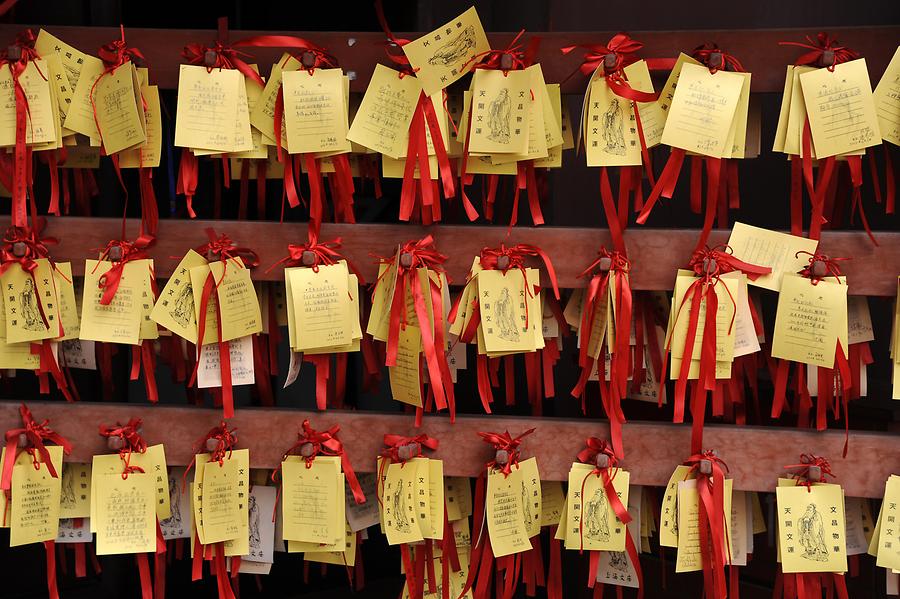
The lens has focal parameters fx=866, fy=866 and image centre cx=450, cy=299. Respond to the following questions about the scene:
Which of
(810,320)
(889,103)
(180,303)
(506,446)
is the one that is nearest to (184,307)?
(180,303)

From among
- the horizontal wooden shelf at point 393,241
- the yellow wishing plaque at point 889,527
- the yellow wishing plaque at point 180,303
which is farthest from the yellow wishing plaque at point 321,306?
the yellow wishing plaque at point 889,527

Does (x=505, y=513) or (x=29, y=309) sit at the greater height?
(x=29, y=309)

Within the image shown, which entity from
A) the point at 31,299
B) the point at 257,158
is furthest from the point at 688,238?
the point at 31,299

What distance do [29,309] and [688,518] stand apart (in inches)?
41.9

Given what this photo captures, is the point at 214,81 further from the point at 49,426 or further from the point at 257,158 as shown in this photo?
the point at 49,426

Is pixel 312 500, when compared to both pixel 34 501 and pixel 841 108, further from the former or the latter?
pixel 841 108

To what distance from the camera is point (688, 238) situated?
51.1 inches

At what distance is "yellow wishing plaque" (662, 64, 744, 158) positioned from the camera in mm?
1240

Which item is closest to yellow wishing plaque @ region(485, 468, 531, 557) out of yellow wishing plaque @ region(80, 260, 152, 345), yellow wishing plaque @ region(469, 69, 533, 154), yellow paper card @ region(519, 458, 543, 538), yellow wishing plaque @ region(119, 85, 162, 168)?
yellow paper card @ region(519, 458, 543, 538)

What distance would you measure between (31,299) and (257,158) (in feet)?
1.35

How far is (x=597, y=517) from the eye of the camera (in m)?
1.33

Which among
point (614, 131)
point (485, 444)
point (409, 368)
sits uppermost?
point (614, 131)

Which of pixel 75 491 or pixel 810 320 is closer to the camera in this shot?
pixel 810 320

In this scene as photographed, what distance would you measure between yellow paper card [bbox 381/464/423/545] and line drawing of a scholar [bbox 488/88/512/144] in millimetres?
520
